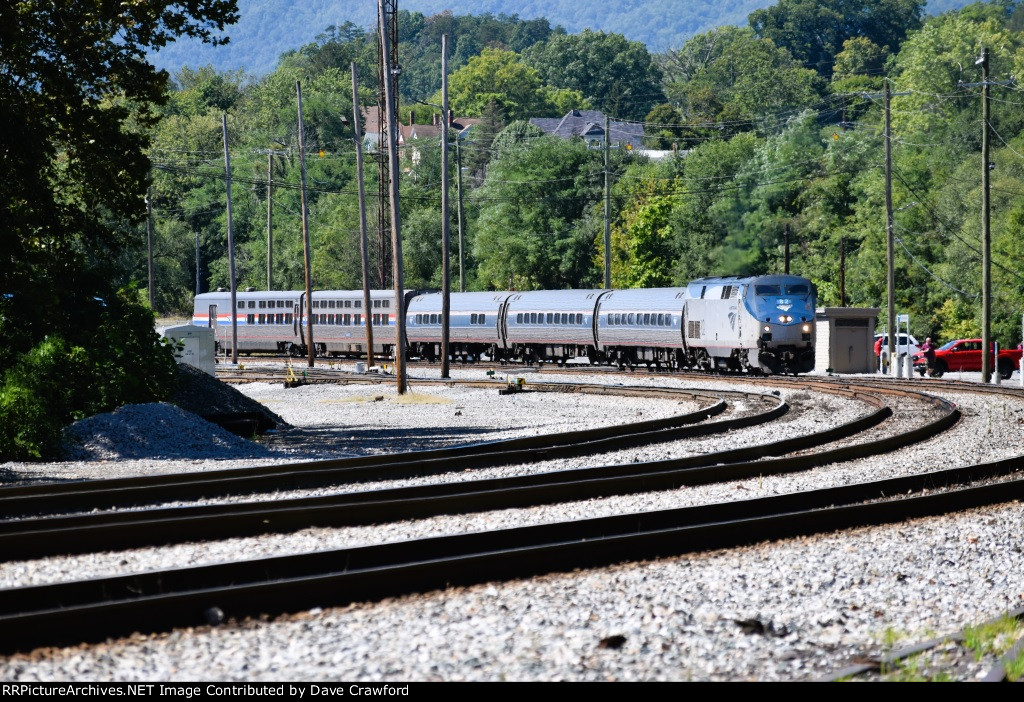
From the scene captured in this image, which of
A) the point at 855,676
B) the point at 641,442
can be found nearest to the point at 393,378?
the point at 641,442

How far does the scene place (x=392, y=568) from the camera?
932 cm

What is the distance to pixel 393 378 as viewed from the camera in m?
45.3

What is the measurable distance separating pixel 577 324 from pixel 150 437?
3325 cm

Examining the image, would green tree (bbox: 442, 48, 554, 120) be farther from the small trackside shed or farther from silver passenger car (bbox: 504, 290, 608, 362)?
the small trackside shed

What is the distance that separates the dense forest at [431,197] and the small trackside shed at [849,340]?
8646mm

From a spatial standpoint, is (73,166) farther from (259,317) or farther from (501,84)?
(501,84)

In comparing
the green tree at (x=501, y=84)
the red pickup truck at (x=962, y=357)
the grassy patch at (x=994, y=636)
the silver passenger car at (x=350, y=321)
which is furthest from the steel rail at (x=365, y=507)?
the green tree at (x=501, y=84)

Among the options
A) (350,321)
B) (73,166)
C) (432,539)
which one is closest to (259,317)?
(350,321)

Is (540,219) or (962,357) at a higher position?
(540,219)

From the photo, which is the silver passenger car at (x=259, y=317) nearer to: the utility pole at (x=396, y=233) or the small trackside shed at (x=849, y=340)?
the small trackside shed at (x=849, y=340)

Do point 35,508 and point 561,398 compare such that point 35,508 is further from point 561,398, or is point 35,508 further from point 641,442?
point 561,398

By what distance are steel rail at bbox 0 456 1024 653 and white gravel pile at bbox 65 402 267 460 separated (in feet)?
34.2

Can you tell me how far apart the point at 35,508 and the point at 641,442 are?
10045 millimetres

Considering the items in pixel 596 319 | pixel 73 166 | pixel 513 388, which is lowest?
pixel 513 388
